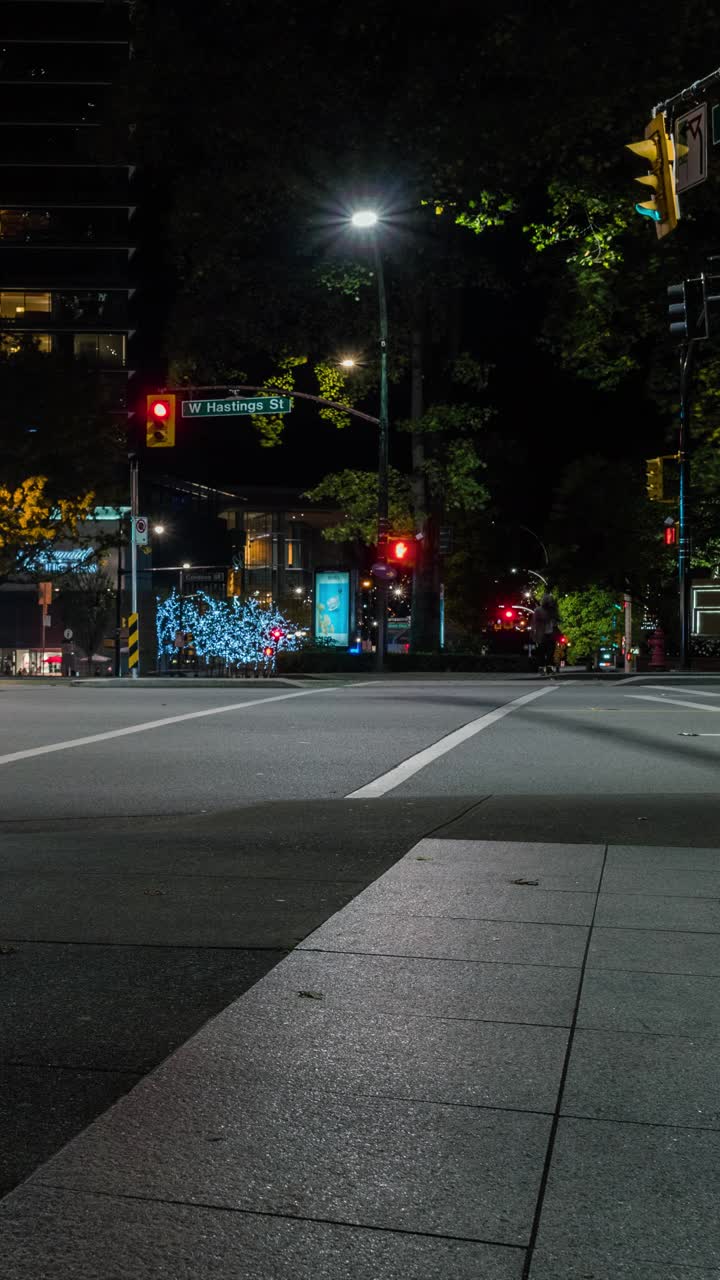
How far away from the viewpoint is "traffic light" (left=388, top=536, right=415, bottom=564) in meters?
33.9

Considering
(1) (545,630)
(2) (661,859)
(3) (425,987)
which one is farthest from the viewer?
(1) (545,630)

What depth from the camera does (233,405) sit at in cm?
3103

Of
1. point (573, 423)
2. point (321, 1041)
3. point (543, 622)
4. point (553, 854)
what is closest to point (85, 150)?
point (543, 622)

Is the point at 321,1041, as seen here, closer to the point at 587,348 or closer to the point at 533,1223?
the point at 533,1223

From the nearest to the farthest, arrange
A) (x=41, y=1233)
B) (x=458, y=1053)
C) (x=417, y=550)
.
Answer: (x=41, y=1233) < (x=458, y=1053) < (x=417, y=550)

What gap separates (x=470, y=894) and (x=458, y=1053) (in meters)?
2.21

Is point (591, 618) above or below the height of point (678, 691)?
above

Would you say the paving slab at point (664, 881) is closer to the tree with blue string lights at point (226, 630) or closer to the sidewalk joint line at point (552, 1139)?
the sidewalk joint line at point (552, 1139)

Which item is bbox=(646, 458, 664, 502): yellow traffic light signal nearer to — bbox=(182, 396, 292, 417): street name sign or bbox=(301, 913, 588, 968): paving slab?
bbox=(182, 396, 292, 417): street name sign

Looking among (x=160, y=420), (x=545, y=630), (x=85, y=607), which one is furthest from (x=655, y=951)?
(x=85, y=607)

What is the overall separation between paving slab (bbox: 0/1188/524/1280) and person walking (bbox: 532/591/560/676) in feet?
89.1

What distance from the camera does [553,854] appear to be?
7.19 meters

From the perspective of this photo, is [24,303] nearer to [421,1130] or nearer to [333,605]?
[333,605]

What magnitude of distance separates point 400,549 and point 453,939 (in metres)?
29.4
